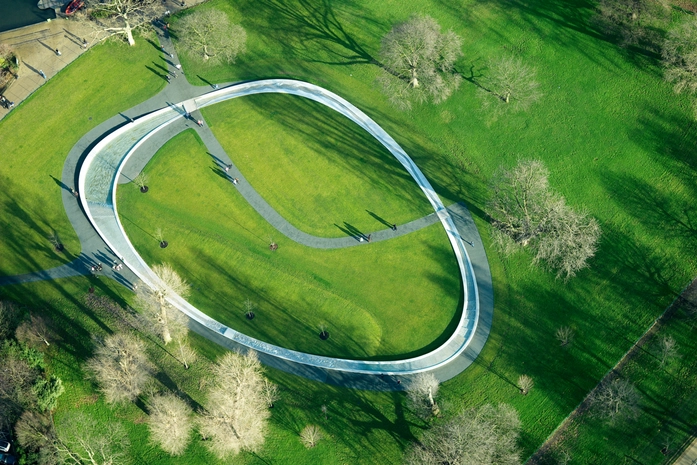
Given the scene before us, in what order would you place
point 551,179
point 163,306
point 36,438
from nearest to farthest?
point 36,438 < point 163,306 < point 551,179

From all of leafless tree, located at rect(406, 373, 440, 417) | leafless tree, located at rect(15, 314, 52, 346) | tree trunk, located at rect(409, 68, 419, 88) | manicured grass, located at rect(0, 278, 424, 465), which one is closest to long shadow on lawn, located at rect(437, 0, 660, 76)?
tree trunk, located at rect(409, 68, 419, 88)

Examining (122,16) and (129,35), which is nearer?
(122,16)

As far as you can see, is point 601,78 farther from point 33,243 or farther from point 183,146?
point 33,243

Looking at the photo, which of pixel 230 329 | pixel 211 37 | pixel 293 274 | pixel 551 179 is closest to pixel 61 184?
pixel 211 37

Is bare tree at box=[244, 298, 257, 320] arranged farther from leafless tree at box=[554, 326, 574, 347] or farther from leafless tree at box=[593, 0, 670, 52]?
leafless tree at box=[593, 0, 670, 52]

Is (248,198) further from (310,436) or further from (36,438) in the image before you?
(36,438)

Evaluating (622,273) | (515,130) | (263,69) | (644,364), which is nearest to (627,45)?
(515,130)
